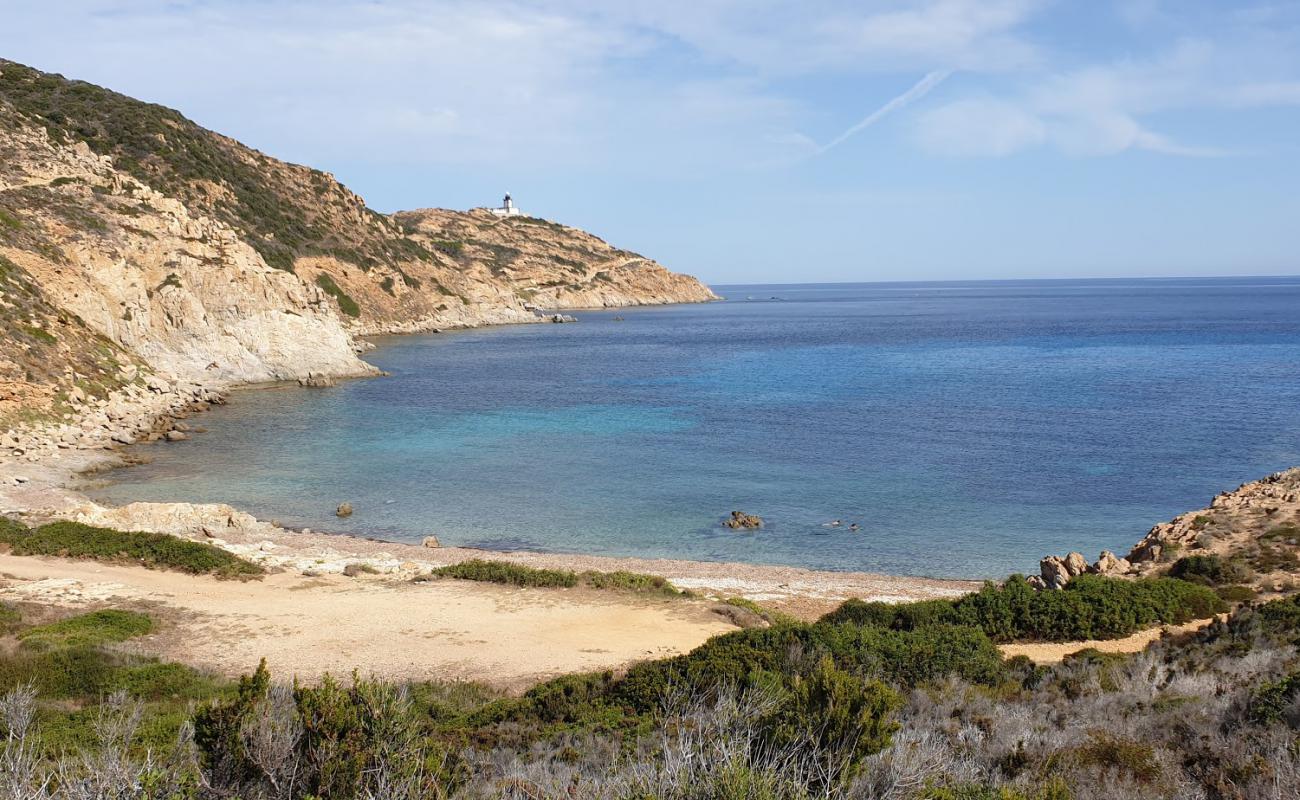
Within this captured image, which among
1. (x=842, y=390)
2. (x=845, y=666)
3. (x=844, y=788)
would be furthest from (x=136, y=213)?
(x=844, y=788)

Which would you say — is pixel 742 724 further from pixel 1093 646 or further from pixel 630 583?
pixel 630 583

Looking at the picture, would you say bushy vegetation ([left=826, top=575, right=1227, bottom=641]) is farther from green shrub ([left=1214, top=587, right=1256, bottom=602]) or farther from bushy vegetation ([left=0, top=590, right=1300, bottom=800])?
bushy vegetation ([left=0, top=590, right=1300, bottom=800])

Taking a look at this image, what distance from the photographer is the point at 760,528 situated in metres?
25.7

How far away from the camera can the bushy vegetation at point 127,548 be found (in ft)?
62.2

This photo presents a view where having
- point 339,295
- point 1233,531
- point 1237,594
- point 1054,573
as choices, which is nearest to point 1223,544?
point 1233,531

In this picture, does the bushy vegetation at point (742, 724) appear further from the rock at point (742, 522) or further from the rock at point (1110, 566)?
the rock at point (742, 522)

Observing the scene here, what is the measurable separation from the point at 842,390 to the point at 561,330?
59.5 m

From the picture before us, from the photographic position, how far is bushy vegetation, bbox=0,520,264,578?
62.2 ft

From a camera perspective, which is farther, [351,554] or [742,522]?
[742,522]

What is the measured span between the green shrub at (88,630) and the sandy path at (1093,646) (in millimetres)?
14098

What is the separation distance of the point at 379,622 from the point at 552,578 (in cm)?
395

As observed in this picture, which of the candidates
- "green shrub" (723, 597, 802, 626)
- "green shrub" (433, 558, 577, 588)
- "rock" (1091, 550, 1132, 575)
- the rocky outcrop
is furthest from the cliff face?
"rock" (1091, 550, 1132, 575)

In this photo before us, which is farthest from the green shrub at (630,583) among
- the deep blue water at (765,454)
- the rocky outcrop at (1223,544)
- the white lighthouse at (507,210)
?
the white lighthouse at (507,210)

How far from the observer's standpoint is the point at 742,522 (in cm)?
2583
